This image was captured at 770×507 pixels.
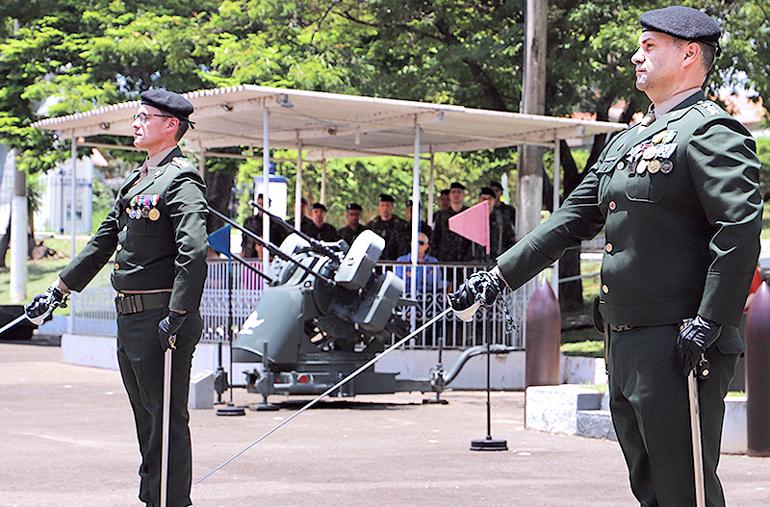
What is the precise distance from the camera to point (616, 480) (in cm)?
991

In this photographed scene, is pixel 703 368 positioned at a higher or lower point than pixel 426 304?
higher

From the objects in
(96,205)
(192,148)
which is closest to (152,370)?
(192,148)

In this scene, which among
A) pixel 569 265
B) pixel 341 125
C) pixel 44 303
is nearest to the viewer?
pixel 44 303

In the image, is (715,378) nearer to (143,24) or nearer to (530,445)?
(530,445)

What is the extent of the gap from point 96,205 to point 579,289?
138 feet

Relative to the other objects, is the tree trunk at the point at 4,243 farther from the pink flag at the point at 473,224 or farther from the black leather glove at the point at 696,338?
the black leather glove at the point at 696,338

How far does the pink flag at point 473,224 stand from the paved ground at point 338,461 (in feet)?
5.54

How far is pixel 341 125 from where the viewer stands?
1944 centimetres

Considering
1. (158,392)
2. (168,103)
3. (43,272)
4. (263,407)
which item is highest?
(168,103)

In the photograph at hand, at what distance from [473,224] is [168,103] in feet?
17.4

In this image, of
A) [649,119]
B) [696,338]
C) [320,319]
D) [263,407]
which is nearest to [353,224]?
[320,319]

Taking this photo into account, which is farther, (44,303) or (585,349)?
(585,349)

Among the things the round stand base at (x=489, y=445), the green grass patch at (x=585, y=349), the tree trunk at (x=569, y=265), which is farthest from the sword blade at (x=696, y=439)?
the tree trunk at (x=569, y=265)

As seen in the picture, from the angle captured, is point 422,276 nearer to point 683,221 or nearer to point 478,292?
point 478,292
